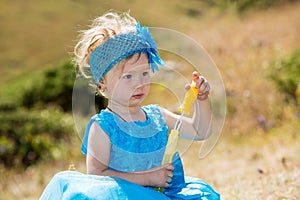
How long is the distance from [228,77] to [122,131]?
699 cm

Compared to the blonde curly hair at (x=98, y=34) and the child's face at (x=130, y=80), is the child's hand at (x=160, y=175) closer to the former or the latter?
the child's face at (x=130, y=80)

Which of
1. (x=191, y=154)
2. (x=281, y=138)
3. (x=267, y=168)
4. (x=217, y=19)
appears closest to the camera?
(x=267, y=168)

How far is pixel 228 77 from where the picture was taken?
9.54 meters

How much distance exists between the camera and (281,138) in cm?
650

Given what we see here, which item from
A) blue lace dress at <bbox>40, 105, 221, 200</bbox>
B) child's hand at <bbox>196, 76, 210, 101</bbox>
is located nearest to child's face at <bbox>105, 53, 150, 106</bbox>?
blue lace dress at <bbox>40, 105, 221, 200</bbox>

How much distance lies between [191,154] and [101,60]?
190 inches

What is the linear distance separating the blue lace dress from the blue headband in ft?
0.80

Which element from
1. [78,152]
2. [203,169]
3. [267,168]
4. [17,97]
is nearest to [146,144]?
[267,168]

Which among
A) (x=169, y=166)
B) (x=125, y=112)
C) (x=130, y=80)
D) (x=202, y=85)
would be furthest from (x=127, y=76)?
(x=169, y=166)

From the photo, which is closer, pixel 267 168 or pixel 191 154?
pixel 267 168

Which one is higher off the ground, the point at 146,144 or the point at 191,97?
the point at 191,97

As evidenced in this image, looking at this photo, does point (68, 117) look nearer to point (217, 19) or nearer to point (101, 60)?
point (101, 60)

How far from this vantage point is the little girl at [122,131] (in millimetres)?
2627

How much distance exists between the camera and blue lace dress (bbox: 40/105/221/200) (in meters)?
2.57
